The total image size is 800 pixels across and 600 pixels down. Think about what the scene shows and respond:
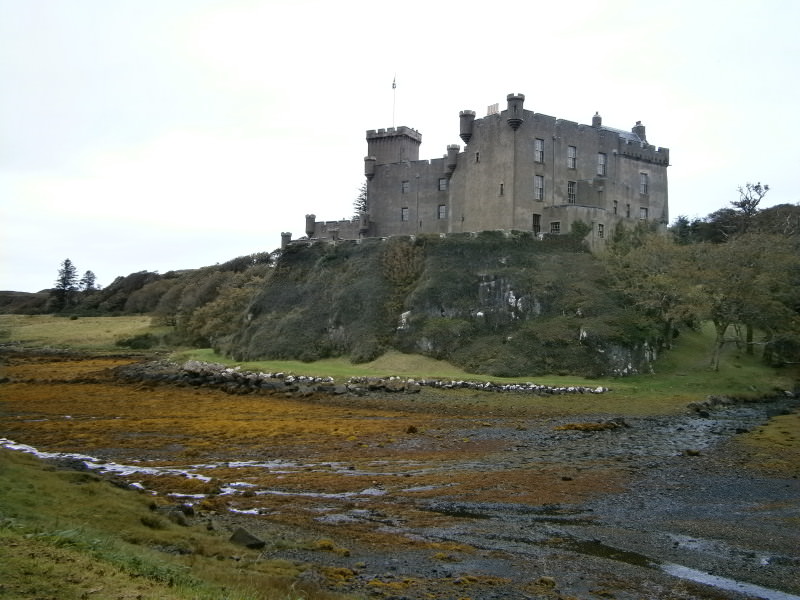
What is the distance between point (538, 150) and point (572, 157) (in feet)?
12.1

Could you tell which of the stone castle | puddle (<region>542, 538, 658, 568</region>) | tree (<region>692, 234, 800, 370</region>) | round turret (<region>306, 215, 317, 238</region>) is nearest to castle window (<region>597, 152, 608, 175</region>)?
the stone castle

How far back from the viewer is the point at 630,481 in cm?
2161

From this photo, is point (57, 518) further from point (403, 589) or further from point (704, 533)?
point (704, 533)

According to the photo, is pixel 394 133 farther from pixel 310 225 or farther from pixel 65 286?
pixel 65 286

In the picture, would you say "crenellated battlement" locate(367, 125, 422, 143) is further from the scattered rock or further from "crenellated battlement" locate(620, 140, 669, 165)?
the scattered rock

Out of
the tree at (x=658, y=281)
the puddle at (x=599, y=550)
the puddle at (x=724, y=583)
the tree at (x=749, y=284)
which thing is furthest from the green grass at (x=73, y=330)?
the puddle at (x=724, y=583)

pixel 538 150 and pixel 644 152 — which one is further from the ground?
pixel 644 152

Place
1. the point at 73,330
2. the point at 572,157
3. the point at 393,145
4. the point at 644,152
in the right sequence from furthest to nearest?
1. the point at 73,330
2. the point at 393,145
3. the point at 644,152
4. the point at 572,157

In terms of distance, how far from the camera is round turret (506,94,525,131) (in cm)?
6059

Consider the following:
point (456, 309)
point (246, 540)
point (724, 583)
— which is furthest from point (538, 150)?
point (246, 540)

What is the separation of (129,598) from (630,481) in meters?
15.8

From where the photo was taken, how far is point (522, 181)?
61.5 metres

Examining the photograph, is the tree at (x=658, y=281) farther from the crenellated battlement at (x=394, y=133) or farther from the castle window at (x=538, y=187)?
the crenellated battlement at (x=394, y=133)

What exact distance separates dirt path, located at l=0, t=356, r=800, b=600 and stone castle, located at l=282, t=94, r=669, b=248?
27.1 m
